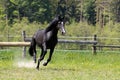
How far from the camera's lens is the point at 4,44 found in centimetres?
1543

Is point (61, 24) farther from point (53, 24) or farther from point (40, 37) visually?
point (40, 37)

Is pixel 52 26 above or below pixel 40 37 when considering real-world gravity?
above

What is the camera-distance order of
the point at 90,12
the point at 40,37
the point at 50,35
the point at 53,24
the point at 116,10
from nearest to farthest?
the point at 53,24 → the point at 50,35 → the point at 40,37 → the point at 116,10 → the point at 90,12

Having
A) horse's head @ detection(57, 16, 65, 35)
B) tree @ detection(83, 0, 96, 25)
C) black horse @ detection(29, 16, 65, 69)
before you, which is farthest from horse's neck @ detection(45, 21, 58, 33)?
tree @ detection(83, 0, 96, 25)

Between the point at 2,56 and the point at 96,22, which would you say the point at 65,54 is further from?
the point at 96,22

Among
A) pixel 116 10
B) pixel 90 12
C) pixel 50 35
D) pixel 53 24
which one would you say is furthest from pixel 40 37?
pixel 90 12

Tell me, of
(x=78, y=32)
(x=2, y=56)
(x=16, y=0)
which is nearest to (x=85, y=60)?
(x=2, y=56)

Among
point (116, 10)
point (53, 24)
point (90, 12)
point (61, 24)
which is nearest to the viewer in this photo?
point (61, 24)

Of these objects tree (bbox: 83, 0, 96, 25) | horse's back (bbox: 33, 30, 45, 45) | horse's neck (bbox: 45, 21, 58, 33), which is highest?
horse's neck (bbox: 45, 21, 58, 33)

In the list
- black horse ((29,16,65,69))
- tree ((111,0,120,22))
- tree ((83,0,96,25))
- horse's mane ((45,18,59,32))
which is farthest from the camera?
tree ((83,0,96,25))

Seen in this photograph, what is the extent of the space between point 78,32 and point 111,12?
2635 cm

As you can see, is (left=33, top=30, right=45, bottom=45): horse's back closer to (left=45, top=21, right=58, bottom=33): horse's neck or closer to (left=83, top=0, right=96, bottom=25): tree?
(left=45, top=21, right=58, bottom=33): horse's neck

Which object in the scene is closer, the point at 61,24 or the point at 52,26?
the point at 61,24

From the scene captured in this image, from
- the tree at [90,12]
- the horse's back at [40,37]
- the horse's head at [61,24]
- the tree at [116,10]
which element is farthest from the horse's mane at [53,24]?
the tree at [90,12]
